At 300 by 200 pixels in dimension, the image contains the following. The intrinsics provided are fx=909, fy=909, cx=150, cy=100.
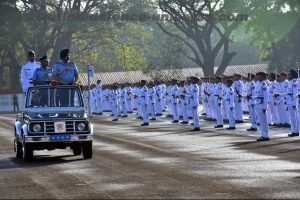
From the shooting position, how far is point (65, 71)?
70.9 feet

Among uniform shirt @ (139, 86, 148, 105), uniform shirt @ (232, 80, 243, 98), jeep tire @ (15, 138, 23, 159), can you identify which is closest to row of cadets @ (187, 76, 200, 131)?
uniform shirt @ (232, 80, 243, 98)

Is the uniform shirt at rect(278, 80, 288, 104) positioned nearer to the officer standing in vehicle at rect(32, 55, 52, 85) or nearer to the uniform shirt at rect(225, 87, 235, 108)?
the uniform shirt at rect(225, 87, 235, 108)

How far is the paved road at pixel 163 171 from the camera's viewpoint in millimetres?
14078

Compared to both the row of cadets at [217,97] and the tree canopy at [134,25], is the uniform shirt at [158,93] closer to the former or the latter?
the row of cadets at [217,97]

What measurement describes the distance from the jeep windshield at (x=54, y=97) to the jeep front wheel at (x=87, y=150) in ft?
3.21

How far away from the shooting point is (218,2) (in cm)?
8006

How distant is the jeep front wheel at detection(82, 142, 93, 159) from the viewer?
67.7 ft

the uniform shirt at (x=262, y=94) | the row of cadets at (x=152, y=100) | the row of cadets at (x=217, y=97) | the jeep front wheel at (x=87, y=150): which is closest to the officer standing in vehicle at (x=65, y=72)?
the jeep front wheel at (x=87, y=150)

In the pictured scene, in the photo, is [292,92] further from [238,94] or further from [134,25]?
[134,25]

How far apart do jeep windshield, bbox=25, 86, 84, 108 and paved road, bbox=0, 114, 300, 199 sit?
131 cm

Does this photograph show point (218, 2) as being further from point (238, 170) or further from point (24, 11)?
point (238, 170)

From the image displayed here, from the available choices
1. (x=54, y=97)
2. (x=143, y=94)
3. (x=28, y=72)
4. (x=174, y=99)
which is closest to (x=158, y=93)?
(x=174, y=99)

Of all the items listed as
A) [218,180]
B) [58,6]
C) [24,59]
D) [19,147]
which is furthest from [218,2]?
[218,180]

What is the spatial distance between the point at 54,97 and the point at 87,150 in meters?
1.47
